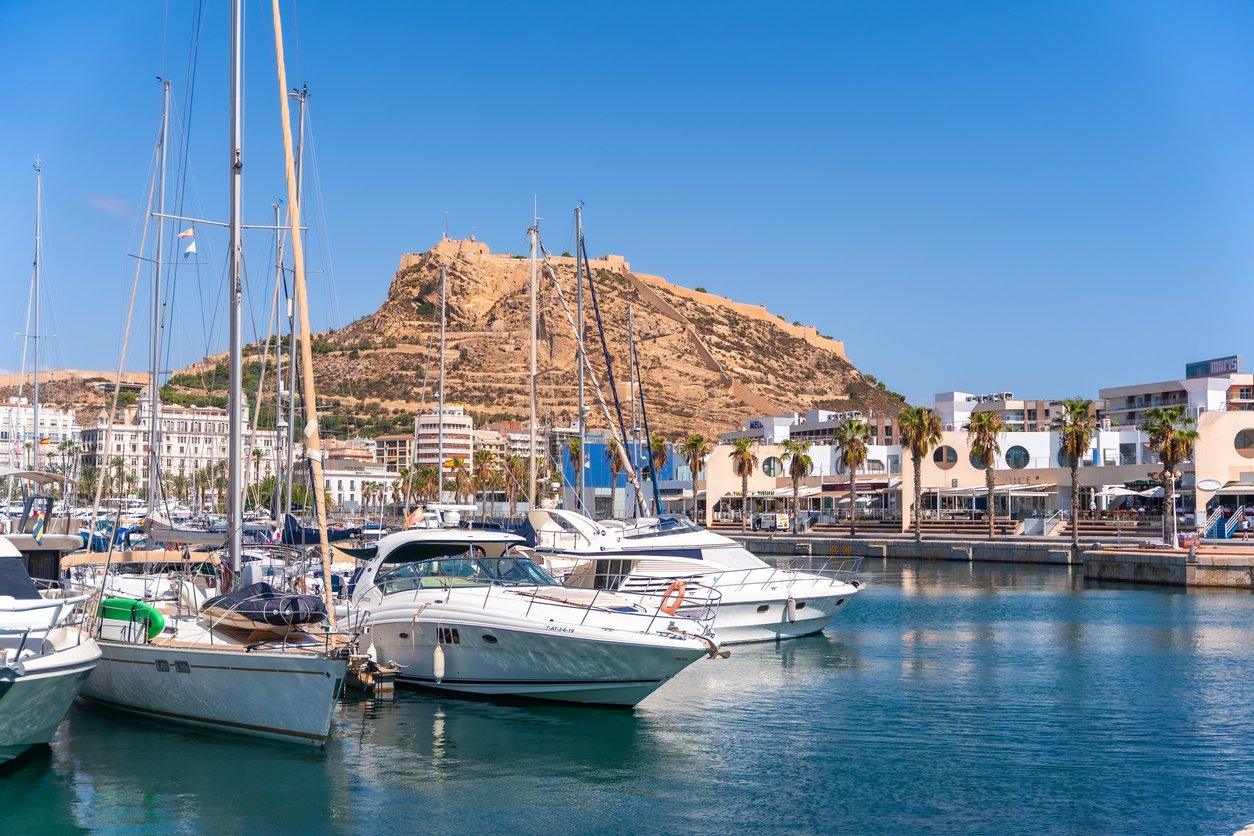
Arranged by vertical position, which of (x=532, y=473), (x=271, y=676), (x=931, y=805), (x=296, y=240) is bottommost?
(x=931, y=805)

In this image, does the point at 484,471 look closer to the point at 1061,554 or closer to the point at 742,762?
the point at 1061,554

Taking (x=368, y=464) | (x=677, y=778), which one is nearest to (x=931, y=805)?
(x=677, y=778)

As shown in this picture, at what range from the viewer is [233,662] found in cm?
1983

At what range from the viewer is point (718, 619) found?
33.0 m

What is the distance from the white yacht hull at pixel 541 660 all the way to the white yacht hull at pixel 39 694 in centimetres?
684

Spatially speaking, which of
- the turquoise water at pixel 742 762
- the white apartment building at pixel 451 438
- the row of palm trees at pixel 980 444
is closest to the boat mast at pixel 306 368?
the turquoise water at pixel 742 762

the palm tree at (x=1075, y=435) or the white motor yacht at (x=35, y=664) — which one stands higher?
the palm tree at (x=1075, y=435)

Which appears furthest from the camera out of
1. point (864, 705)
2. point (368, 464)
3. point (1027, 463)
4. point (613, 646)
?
point (368, 464)

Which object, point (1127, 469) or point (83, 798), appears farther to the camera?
point (1127, 469)

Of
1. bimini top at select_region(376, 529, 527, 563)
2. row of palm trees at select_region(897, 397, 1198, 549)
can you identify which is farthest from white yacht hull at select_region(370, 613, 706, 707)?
row of palm trees at select_region(897, 397, 1198, 549)

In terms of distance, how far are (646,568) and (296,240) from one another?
55.0 feet

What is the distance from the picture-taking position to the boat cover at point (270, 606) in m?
22.4

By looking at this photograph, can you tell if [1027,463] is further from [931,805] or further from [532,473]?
[931,805]

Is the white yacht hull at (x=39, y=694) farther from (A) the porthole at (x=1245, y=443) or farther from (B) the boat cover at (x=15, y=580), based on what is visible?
(A) the porthole at (x=1245, y=443)
